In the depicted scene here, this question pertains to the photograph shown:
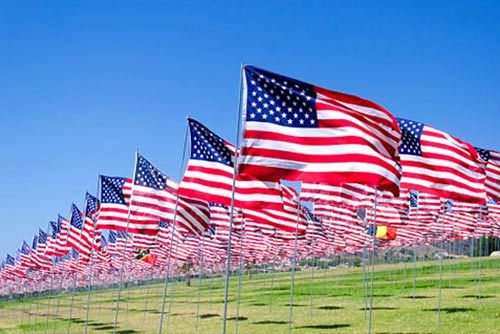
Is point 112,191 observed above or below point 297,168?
above

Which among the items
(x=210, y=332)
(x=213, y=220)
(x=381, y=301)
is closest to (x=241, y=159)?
(x=210, y=332)

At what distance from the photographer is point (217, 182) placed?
21.5 metres

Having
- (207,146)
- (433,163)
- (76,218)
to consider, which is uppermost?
(76,218)

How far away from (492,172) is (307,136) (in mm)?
15561

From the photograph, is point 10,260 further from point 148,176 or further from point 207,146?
point 207,146

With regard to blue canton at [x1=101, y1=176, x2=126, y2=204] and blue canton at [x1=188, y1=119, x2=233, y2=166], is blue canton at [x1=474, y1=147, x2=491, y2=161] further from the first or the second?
blue canton at [x1=101, y1=176, x2=126, y2=204]

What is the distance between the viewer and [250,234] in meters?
50.0

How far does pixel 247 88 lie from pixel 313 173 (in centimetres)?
237

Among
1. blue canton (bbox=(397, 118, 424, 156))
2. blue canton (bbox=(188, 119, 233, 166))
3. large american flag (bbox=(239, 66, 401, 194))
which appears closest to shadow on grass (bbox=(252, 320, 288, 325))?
blue canton (bbox=(397, 118, 424, 156))

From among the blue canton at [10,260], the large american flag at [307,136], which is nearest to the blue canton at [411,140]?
the large american flag at [307,136]

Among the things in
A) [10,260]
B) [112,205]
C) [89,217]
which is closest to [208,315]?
[89,217]

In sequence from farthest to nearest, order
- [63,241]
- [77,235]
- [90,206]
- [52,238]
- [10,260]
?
1. [10,260]
2. [52,238]
3. [63,241]
4. [77,235]
5. [90,206]

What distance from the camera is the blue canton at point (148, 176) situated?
92.8 ft

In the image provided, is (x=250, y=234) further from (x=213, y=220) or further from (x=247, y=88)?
(x=247, y=88)
